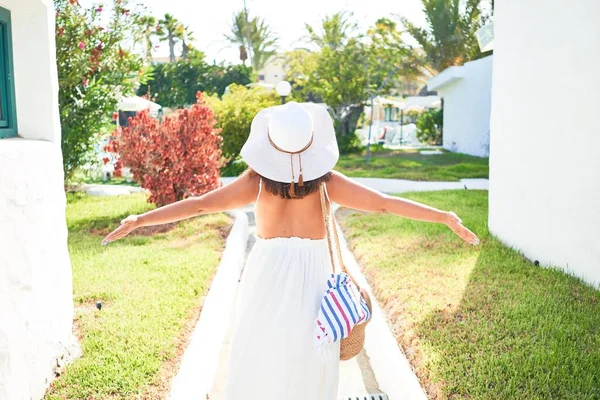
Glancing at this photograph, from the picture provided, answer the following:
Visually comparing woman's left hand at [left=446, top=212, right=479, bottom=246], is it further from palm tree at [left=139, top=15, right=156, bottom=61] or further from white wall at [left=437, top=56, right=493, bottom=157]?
white wall at [left=437, top=56, right=493, bottom=157]

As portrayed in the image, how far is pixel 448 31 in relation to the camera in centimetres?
3656

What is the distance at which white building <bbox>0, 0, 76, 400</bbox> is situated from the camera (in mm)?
3381

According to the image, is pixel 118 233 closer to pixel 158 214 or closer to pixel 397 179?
pixel 158 214

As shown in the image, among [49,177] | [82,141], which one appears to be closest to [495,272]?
[49,177]

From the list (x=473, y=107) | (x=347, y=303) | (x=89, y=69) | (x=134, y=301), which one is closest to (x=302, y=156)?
(x=347, y=303)

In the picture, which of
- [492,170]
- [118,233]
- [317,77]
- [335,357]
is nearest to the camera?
[335,357]

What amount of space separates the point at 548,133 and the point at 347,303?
4.58 meters

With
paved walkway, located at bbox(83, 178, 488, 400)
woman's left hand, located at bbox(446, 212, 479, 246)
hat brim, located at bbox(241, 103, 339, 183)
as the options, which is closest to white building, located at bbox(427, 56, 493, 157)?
paved walkway, located at bbox(83, 178, 488, 400)

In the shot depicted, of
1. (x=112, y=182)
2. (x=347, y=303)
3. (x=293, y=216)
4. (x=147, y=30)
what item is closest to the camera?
(x=347, y=303)

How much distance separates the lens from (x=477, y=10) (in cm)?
3681

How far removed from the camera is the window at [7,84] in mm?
4383

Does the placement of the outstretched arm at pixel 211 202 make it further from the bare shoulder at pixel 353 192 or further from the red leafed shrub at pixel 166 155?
the red leafed shrub at pixel 166 155

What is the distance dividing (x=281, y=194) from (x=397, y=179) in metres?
13.2

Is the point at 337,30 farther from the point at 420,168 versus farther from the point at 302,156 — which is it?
the point at 302,156
